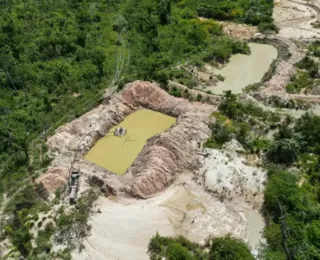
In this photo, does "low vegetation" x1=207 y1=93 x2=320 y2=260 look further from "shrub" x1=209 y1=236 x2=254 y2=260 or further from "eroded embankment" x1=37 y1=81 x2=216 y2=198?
"eroded embankment" x1=37 y1=81 x2=216 y2=198

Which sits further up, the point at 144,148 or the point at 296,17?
the point at 296,17

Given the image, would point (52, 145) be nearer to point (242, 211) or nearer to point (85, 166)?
point (85, 166)

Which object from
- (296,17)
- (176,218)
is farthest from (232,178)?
(296,17)

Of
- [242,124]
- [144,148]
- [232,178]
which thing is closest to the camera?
[232,178]

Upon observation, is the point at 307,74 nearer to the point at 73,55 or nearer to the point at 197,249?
the point at 197,249

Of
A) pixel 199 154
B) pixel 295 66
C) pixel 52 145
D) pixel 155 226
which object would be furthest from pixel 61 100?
pixel 295 66
